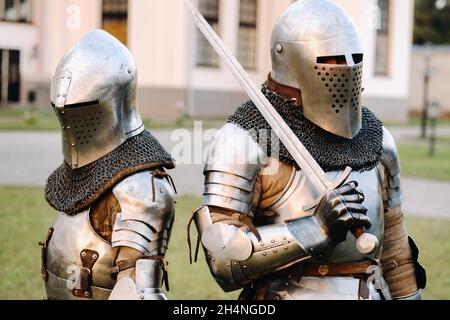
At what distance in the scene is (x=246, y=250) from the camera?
10.6 feet

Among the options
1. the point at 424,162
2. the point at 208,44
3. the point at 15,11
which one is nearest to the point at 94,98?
the point at 424,162

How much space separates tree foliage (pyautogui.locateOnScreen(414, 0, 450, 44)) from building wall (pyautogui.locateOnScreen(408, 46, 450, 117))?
21.9ft

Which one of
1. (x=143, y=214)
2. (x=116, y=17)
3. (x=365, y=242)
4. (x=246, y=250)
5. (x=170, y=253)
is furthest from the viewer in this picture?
(x=116, y=17)

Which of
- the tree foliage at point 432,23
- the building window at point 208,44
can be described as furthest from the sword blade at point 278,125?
the tree foliage at point 432,23

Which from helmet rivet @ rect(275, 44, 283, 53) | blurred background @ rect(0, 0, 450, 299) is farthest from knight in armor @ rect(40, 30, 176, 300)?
blurred background @ rect(0, 0, 450, 299)

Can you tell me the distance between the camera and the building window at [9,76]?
91.2 feet

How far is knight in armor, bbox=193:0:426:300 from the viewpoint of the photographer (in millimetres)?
3240

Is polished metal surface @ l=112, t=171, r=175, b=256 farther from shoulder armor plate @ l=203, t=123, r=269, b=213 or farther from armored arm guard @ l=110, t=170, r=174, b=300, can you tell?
shoulder armor plate @ l=203, t=123, r=269, b=213

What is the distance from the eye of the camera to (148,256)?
3357 mm

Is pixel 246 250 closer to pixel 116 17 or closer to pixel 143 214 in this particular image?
pixel 143 214

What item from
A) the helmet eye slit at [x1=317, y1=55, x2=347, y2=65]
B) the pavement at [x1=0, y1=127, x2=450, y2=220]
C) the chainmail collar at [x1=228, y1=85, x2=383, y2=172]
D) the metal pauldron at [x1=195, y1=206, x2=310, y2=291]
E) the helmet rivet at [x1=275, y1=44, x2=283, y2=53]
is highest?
the helmet rivet at [x1=275, y1=44, x2=283, y2=53]

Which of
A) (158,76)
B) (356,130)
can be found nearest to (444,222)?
(356,130)

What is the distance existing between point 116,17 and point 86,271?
24.0 m
